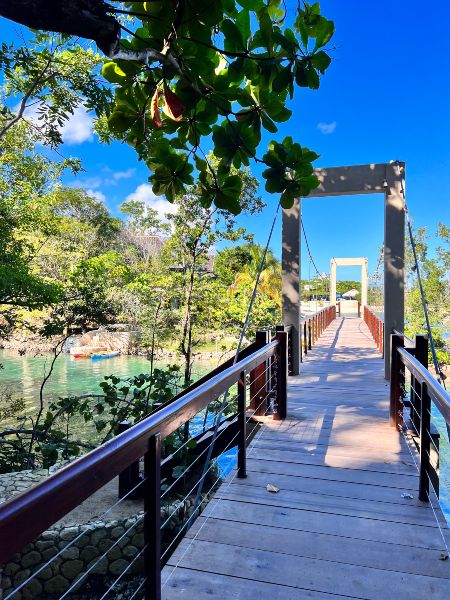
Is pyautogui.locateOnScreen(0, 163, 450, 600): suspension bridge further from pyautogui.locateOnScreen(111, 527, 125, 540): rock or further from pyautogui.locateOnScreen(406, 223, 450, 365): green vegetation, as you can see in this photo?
pyautogui.locateOnScreen(406, 223, 450, 365): green vegetation

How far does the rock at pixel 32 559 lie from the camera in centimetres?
380

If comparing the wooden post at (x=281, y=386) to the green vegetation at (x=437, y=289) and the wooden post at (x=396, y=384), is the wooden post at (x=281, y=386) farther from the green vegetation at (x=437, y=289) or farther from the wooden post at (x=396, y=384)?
the green vegetation at (x=437, y=289)

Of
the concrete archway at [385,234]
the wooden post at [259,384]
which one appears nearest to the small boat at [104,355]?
the concrete archway at [385,234]

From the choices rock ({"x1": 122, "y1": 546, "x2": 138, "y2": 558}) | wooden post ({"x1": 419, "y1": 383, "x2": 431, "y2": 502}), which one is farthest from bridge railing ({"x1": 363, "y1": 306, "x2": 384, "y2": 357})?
wooden post ({"x1": 419, "y1": 383, "x2": 431, "y2": 502})

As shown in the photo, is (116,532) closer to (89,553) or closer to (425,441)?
(89,553)

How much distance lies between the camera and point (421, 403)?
6.89 ft

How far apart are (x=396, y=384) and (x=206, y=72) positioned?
2675mm

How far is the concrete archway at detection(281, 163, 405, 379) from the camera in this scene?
4.58m

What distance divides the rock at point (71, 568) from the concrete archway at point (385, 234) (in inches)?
115

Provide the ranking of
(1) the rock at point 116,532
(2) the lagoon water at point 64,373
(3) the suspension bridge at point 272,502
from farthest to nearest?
(2) the lagoon water at point 64,373 < (1) the rock at point 116,532 < (3) the suspension bridge at point 272,502

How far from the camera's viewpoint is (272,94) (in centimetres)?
125

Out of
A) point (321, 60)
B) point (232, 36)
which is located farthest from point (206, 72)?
point (321, 60)

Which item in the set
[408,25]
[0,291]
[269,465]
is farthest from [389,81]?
[269,465]

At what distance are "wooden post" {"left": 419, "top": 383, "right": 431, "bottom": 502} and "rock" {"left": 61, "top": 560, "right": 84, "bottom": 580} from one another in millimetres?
3085
